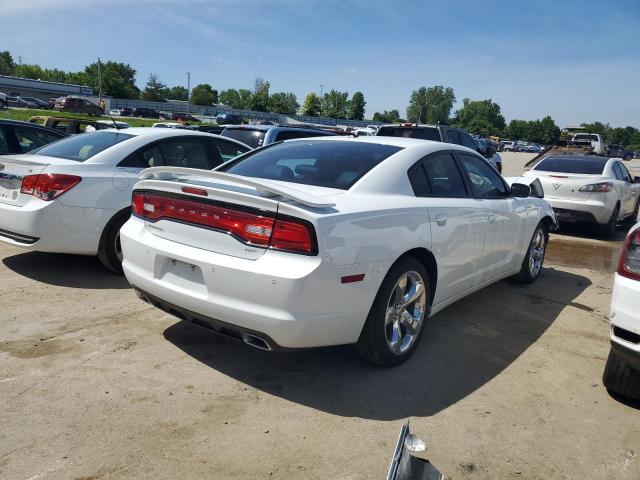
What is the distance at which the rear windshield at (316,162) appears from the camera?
3.66 meters

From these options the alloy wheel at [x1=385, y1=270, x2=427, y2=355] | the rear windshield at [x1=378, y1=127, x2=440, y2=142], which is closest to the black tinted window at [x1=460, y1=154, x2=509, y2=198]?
the alloy wheel at [x1=385, y1=270, x2=427, y2=355]

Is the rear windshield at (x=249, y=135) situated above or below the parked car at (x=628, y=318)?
above

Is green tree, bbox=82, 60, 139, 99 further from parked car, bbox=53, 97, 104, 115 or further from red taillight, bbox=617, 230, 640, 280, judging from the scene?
red taillight, bbox=617, 230, 640, 280

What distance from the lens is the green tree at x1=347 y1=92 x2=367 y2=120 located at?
381 ft

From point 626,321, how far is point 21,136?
7189 mm

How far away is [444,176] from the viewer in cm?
418

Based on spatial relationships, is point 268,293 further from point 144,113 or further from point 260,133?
point 144,113

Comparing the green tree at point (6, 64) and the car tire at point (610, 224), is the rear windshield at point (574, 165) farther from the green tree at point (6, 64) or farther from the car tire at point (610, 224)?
the green tree at point (6, 64)

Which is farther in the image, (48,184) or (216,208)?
(48,184)

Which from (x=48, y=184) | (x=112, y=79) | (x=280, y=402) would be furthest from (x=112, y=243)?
(x=112, y=79)

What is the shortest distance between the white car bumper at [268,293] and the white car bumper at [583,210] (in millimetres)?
7226

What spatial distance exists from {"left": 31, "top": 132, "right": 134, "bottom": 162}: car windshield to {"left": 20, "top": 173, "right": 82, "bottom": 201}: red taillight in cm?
41

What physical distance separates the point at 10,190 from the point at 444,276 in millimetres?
4058

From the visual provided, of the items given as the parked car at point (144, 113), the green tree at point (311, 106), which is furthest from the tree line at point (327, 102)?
the parked car at point (144, 113)
